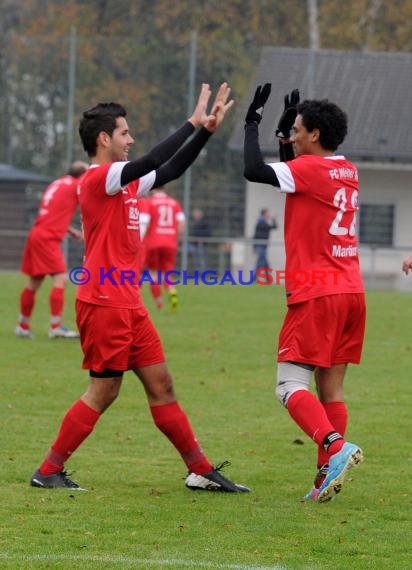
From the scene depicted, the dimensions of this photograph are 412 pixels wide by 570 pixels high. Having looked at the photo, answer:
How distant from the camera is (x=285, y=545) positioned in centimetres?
576

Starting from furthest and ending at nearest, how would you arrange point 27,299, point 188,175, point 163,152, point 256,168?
point 188,175
point 27,299
point 163,152
point 256,168

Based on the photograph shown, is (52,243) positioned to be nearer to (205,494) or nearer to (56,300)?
(56,300)

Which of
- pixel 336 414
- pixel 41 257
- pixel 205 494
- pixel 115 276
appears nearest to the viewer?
pixel 115 276

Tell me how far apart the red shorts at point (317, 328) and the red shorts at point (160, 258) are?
14.3 metres

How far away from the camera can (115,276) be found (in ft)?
22.0

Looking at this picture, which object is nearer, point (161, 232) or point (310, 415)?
point (310, 415)

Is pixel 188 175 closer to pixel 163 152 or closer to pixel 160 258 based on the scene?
pixel 160 258

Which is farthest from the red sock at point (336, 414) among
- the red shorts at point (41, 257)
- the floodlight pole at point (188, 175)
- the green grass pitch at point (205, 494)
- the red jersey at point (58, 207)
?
the floodlight pole at point (188, 175)

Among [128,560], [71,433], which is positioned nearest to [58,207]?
[71,433]

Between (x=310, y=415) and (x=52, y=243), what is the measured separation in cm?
855

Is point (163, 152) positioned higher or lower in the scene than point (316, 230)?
higher

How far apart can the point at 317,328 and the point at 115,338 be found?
103cm

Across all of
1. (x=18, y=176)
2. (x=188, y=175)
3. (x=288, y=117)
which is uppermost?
(x=288, y=117)

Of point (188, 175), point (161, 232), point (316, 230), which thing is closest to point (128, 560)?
point (316, 230)
